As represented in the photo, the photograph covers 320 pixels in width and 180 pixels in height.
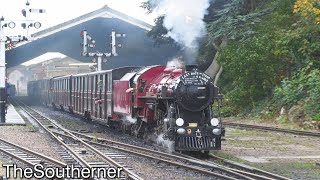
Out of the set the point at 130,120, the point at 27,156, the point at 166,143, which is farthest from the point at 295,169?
the point at 130,120

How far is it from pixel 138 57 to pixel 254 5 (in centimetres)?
2577

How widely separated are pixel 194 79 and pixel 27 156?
198 inches

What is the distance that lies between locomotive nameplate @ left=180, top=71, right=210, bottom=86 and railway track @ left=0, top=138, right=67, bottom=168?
14.1 ft

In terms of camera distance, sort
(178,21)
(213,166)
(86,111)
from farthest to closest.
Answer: (86,111) → (178,21) → (213,166)

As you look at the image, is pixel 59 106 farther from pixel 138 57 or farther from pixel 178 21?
Result: pixel 178 21

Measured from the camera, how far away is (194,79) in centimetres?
1496

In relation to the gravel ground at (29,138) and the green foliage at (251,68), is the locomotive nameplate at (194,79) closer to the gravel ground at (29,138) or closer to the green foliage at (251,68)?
the gravel ground at (29,138)

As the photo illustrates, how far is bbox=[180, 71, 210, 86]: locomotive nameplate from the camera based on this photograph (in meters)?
14.9

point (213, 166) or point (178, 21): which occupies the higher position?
point (178, 21)

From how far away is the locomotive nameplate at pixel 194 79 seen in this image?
48.8 feet

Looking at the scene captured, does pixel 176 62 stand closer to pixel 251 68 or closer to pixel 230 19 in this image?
pixel 251 68

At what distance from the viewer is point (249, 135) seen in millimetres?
21234

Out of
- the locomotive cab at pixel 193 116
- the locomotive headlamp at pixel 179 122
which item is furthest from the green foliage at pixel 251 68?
the locomotive headlamp at pixel 179 122

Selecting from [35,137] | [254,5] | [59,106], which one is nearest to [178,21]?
[35,137]
